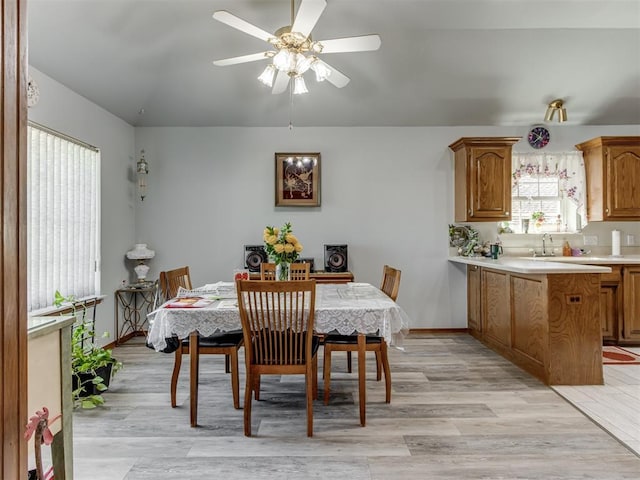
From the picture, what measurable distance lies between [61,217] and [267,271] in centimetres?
185

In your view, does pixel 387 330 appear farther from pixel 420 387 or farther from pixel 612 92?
pixel 612 92

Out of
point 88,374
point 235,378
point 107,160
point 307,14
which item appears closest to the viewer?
point 307,14

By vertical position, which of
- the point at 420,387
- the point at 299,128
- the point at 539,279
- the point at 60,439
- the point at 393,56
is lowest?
the point at 420,387

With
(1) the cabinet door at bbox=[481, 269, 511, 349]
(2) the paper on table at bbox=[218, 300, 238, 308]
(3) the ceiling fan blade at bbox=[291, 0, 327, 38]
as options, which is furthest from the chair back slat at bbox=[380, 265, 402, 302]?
(3) the ceiling fan blade at bbox=[291, 0, 327, 38]

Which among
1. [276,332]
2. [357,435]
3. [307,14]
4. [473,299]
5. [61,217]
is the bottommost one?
[357,435]

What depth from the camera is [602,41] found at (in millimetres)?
3770

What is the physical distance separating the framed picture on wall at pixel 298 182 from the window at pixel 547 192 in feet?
7.98

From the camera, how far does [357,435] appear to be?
2.31 m

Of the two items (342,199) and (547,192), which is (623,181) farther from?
(342,199)

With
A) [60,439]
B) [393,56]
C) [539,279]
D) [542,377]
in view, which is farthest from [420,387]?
[393,56]

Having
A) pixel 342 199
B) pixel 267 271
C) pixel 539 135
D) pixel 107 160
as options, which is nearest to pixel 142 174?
pixel 107 160

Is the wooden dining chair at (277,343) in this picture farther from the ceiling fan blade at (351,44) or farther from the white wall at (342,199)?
the white wall at (342,199)

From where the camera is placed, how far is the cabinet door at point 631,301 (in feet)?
13.2

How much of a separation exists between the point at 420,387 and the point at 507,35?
10.6ft
